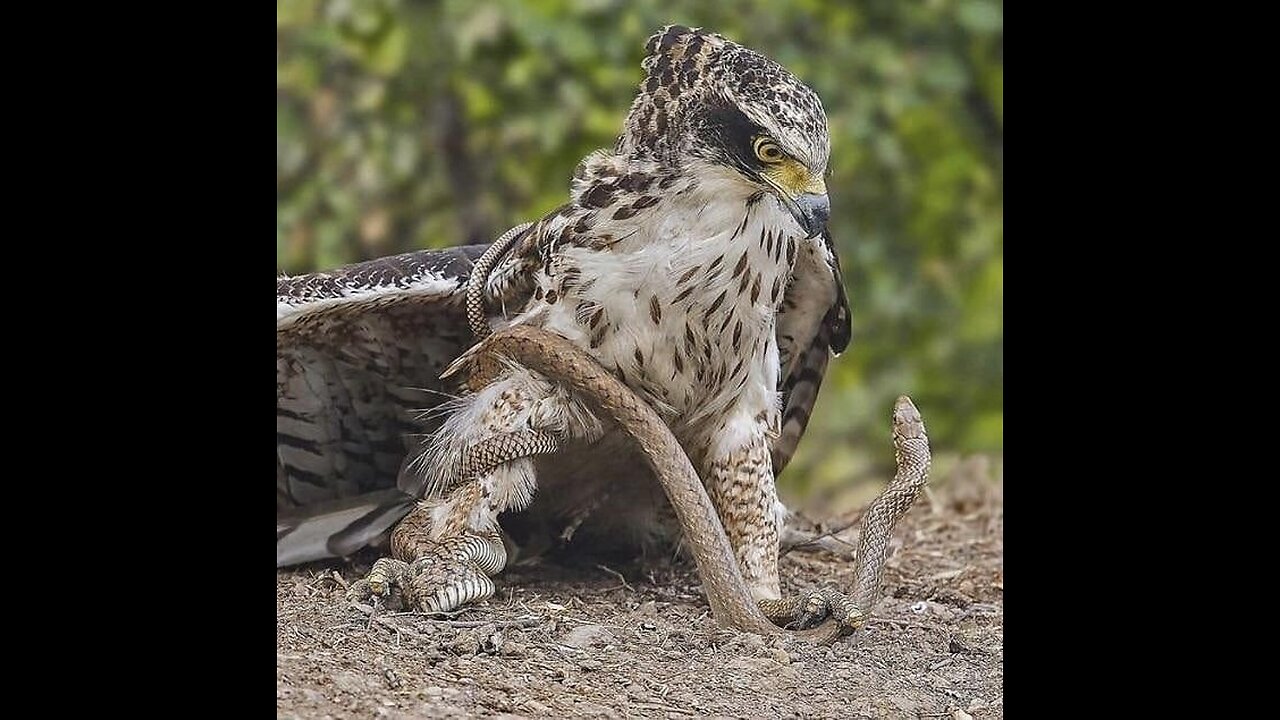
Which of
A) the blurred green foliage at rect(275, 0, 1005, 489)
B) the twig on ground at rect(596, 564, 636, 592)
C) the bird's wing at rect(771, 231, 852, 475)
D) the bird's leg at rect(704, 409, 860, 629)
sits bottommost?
the twig on ground at rect(596, 564, 636, 592)

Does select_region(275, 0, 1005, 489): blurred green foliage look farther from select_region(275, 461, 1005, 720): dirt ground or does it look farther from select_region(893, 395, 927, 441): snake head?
select_region(893, 395, 927, 441): snake head

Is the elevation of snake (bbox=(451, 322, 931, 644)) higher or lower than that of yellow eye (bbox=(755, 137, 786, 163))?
lower

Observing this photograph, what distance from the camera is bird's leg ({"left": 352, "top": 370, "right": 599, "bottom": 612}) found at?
3.07 meters

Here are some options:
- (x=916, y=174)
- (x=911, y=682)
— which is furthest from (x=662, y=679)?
(x=916, y=174)

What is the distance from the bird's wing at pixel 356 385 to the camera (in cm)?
337

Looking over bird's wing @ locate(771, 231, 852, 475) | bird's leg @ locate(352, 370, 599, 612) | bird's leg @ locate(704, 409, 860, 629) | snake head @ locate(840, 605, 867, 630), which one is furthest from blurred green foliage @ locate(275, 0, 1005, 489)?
snake head @ locate(840, 605, 867, 630)

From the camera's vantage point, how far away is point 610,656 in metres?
2.86

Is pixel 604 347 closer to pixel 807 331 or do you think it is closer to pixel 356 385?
pixel 807 331

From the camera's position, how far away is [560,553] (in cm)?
368

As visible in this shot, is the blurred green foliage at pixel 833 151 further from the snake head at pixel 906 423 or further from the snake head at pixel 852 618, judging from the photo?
the snake head at pixel 852 618

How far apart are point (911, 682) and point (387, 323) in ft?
4.93

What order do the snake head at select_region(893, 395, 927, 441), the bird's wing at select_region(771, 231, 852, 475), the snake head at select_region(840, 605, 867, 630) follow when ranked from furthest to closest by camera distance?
1. the bird's wing at select_region(771, 231, 852, 475)
2. the snake head at select_region(893, 395, 927, 441)
3. the snake head at select_region(840, 605, 867, 630)

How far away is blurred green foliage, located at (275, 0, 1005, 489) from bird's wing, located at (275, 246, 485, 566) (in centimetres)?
289

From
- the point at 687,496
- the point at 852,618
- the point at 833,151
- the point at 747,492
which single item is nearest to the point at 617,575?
the point at 747,492
